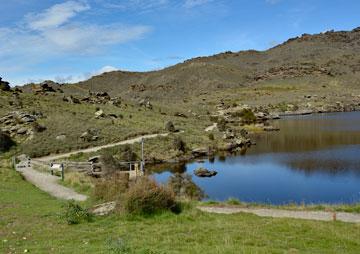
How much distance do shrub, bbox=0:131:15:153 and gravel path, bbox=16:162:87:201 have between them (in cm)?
1135

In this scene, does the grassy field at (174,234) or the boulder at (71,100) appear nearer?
the grassy field at (174,234)

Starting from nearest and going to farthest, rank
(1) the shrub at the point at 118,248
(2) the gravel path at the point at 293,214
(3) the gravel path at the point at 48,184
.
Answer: (1) the shrub at the point at 118,248 < (2) the gravel path at the point at 293,214 < (3) the gravel path at the point at 48,184

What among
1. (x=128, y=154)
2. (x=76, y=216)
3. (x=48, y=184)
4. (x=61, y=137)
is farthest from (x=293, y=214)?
(x=61, y=137)

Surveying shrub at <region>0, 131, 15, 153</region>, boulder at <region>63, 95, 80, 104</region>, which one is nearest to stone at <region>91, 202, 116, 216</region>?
shrub at <region>0, 131, 15, 153</region>

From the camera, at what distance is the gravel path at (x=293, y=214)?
16.1 metres

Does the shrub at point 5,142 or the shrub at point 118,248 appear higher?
the shrub at point 5,142

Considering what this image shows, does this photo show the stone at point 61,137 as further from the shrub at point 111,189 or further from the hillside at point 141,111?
the shrub at point 111,189

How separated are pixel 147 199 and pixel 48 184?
40.9ft

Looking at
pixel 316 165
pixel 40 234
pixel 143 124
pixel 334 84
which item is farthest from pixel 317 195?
pixel 334 84

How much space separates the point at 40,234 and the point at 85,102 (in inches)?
2585

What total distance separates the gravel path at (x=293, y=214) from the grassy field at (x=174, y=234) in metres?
1.14

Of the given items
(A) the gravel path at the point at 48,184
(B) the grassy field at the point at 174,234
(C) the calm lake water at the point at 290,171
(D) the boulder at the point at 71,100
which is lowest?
(C) the calm lake water at the point at 290,171

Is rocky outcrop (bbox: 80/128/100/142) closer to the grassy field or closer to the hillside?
the hillside

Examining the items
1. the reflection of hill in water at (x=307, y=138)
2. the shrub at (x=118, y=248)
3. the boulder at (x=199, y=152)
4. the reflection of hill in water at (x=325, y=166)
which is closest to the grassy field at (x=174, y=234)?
the shrub at (x=118, y=248)
